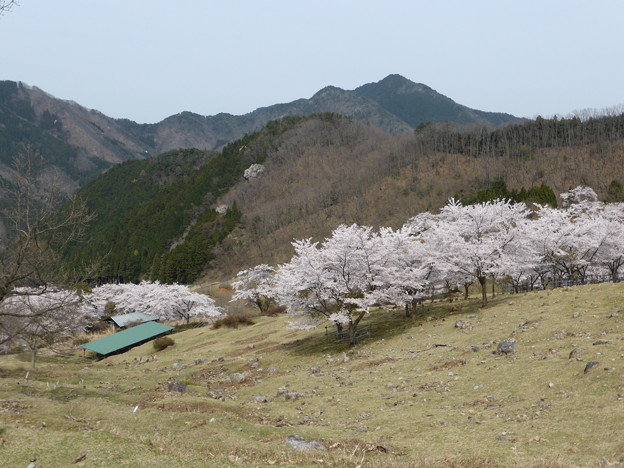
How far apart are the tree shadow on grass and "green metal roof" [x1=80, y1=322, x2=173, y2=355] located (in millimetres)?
30476

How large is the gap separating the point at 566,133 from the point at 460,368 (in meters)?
166

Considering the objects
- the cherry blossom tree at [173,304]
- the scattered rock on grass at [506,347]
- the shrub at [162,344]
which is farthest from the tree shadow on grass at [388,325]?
the cherry blossom tree at [173,304]

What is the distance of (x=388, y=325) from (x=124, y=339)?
40673 millimetres

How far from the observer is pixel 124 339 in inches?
2456

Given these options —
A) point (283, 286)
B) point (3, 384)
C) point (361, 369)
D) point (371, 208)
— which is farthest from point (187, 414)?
point (371, 208)

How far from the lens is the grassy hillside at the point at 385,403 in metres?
11.9

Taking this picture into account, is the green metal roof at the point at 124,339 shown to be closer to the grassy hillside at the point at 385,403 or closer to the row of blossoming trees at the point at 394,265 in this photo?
the grassy hillside at the point at 385,403

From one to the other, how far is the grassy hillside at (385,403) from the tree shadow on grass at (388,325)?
0.43 meters

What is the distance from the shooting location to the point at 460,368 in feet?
75.8

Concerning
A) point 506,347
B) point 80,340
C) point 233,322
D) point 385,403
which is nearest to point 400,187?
point 233,322

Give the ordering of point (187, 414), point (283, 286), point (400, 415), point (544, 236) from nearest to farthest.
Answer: point (400, 415) → point (187, 414) → point (283, 286) → point (544, 236)

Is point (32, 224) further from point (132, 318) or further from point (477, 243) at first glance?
point (132, 318)

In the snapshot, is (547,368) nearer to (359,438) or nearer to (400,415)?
(400,415)

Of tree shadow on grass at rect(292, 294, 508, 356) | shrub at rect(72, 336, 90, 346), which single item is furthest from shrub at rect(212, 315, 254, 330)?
shrub at rect(72, 336, 90, 346)
